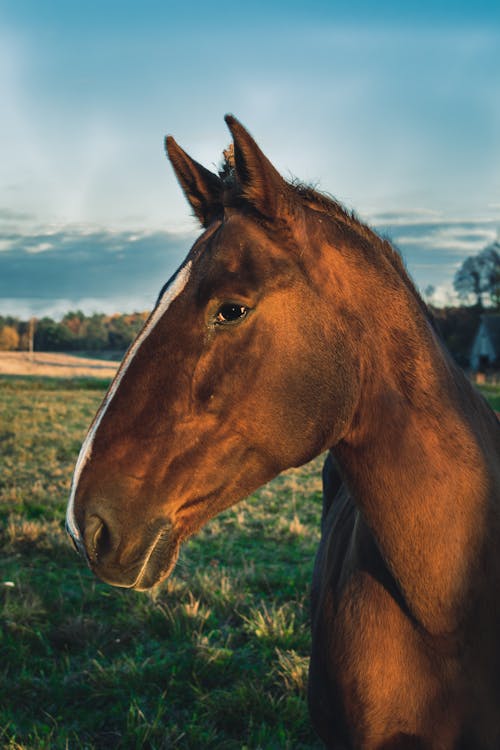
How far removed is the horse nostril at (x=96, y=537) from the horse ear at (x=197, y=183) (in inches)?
45.9

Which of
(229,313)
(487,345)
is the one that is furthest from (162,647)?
(487,345)

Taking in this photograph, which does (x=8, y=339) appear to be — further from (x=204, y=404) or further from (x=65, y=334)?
(x=204, y=404)

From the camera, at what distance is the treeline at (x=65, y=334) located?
7275 cm

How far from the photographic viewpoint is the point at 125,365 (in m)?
2.01

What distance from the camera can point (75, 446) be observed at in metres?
13.8

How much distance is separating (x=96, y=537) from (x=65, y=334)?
79.7 metres

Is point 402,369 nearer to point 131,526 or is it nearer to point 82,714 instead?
point 131,526

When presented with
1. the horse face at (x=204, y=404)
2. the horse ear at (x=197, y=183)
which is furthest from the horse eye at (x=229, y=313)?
the horse ear at (x=197, y=183)

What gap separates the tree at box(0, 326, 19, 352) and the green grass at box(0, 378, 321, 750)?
70111mm

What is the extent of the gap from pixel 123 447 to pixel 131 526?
245 millimetres

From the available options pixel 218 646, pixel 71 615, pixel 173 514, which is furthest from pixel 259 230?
pixel 71 615

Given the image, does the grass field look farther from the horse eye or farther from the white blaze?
the horse eye

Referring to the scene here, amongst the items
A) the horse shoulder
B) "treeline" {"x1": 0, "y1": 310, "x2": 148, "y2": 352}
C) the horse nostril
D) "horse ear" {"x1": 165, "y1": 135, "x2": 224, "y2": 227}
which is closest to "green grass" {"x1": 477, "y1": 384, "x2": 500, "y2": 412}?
→ the horse shoulder

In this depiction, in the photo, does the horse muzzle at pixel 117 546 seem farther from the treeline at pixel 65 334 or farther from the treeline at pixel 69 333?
the treeline at pixel 65 334
